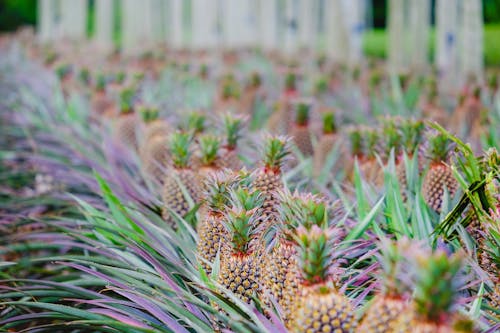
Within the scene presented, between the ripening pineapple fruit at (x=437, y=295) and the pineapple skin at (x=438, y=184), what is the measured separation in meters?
1.28

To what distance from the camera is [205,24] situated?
14609 mm

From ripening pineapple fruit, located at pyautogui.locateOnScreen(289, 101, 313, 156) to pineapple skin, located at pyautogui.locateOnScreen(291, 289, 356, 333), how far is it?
239 cm

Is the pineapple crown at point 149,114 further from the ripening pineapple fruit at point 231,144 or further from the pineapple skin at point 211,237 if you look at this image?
the pineapple skin at point 211,237

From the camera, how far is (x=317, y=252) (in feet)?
4.72

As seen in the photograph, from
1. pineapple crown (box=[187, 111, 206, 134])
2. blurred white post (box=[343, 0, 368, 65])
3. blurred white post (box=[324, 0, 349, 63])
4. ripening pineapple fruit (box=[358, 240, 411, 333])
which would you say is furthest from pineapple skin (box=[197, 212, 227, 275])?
blurred white post (box=[324, 0, 349, 63])

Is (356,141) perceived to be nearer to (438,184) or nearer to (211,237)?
(438,184)

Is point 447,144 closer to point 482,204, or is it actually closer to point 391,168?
point 391,168

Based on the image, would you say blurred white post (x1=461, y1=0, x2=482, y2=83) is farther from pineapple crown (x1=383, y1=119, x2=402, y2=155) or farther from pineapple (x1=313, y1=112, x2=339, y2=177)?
pineapple crown (x1=383, y1=119, x2=402, y2=155)

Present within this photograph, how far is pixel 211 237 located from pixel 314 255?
62 centimetres

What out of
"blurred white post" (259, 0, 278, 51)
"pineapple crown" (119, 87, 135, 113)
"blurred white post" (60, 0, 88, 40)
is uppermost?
"blurred white post" (60, 0, 88, 40)

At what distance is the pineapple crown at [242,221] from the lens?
5.74ft

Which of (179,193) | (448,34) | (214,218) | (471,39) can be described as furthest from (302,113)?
(448,34)

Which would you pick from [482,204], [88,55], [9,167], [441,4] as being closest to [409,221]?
[482,204]

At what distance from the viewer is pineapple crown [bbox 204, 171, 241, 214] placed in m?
1.97
